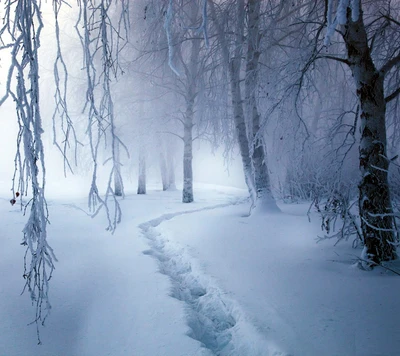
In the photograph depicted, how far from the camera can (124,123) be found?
490 inches

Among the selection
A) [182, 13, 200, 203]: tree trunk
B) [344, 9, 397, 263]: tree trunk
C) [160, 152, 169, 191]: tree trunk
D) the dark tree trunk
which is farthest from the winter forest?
[160, 152, 169, 191]: tree trunk

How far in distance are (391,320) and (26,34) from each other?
9.73ft

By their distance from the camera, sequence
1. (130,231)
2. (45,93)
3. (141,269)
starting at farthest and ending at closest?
(45,93) < (130,231) < (141,269)

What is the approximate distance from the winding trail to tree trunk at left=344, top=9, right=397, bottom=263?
1743 millimetres

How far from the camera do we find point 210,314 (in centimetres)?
263

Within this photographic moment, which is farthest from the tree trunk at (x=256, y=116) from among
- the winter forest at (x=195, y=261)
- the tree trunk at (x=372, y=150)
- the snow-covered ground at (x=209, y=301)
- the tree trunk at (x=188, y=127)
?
the tree trunk at (x=188, y=127)

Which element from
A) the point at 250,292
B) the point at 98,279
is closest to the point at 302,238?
the point at 250,292

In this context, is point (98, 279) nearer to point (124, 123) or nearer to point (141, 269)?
point (141, 269)

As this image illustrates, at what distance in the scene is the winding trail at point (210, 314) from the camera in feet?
6.79

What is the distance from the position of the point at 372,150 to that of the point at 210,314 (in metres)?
2.39

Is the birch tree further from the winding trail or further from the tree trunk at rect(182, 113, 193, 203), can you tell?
the tree trunk at rect(182, 113, 193, 203)

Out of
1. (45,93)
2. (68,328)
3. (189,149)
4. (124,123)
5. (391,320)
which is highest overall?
(45,93)

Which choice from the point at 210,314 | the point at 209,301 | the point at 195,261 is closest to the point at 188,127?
the point at 195,261

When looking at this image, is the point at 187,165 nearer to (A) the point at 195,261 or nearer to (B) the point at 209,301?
(A) the point at 195,261
